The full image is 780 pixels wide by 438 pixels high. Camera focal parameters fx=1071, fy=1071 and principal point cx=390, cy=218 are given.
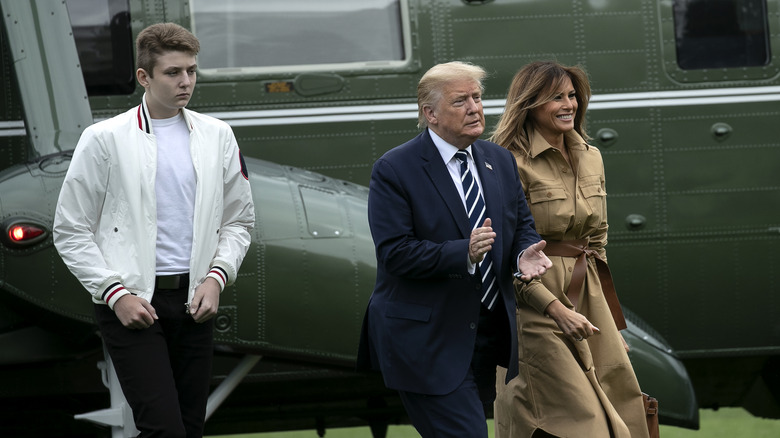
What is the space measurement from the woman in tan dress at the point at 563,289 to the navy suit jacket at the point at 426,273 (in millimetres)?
346

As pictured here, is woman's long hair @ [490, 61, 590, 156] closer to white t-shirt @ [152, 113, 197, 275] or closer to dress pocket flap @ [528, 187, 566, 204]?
dress pocket flap @ [528, 187, 566, 204]

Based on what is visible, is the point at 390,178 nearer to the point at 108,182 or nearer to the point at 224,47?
the point at 108,182

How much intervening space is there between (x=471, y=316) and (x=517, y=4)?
3220mm

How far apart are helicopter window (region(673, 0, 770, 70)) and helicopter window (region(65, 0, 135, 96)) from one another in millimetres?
3179

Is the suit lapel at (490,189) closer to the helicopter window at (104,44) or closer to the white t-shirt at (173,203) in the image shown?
the white t-shirt at (173,203)

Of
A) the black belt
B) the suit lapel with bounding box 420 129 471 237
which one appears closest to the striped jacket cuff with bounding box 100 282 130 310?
the black belt

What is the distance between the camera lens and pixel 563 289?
3.90m

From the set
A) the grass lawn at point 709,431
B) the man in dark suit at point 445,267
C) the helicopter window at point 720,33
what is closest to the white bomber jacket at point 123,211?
the man in dark suit at point 445,267

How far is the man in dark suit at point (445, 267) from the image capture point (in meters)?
Result: 3.33

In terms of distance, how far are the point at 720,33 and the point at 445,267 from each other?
375cm

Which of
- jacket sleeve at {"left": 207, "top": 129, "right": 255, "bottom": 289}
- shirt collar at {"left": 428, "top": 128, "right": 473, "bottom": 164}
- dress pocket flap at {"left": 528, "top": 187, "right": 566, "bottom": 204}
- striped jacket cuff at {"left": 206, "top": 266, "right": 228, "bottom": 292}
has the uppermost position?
shirt collar at {"left": 428, "top": 128, "right": 473, "bottom": 164}

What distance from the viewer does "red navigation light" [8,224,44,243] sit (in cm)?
465

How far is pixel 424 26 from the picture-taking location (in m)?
6.11

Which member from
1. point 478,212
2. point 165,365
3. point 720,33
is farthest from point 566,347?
point 720,33
